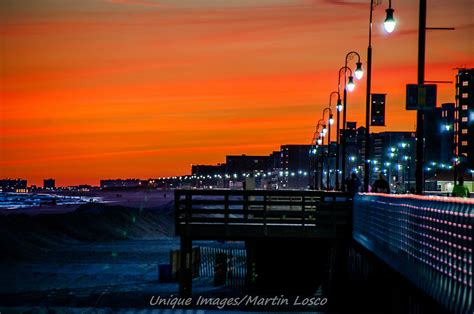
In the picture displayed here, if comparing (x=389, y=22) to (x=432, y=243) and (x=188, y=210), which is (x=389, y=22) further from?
(x=432, y=243)

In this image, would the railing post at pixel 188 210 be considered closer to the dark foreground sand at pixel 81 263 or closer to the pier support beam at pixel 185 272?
the pier support beam at pixel 185 272

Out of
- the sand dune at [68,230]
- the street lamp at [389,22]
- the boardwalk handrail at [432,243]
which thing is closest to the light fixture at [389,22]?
the street lamp at [389,22]

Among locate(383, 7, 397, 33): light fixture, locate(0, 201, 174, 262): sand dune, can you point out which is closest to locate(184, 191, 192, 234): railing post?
locate(383, 7, 397, 33): light fixture

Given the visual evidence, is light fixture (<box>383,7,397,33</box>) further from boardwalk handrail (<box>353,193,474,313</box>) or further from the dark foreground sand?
the dark foreground sand

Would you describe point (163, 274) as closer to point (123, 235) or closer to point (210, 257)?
point (210, 257)

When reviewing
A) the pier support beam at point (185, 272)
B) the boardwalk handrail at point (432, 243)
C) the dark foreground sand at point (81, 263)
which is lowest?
the dark foreground sand at point (81, 263)

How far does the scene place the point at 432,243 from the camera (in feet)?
44.8

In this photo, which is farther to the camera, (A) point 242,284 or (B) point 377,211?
(A) point 242,284

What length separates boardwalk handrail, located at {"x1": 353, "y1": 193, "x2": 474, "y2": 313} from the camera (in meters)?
11.3

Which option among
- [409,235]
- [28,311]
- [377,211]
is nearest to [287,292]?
[28,311]

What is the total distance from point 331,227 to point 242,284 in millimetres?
9055

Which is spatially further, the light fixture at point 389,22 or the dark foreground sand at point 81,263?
the dark foreground sand at point 81,263

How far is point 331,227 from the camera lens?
3027 cm

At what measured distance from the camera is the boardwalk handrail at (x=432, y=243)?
11.3m
